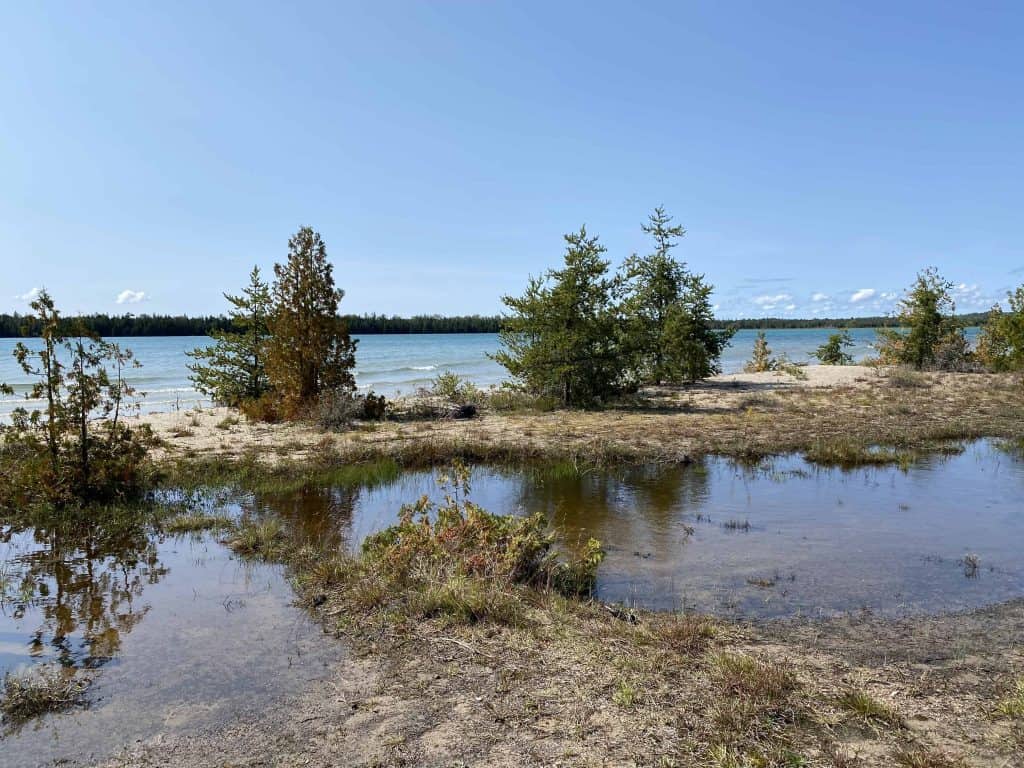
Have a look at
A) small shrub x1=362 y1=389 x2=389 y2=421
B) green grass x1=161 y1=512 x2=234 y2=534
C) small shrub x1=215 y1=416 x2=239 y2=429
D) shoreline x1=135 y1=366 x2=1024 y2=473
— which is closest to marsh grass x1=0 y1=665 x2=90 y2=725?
green grass x1=161 y1=512 x2=234 y2=534

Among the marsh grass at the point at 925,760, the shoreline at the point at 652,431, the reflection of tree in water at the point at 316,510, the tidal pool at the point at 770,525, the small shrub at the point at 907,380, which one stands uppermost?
the small shrub at the point at 907,380

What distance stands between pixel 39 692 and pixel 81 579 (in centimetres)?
283

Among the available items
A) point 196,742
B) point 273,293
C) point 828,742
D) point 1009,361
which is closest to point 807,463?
point 828,742

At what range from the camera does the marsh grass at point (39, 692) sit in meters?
4.52

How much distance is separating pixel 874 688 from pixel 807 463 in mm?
9964

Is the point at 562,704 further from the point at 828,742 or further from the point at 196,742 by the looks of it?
the point at 196,742

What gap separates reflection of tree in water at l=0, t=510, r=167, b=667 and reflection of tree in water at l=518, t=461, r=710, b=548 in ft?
16.0

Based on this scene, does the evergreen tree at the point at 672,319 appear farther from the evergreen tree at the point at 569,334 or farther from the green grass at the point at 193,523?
the green grass at the point at 193,523

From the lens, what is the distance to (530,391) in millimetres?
22453

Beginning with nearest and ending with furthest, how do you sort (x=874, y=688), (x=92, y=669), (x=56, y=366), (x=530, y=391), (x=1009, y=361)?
(x=874, y=688)
(x=92, y=669)
(x=56, y=366)
(x=530, y=391)
(x=1009, y=361)

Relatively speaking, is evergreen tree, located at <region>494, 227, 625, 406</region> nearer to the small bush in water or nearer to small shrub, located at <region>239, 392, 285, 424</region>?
small shrub, located at <region>239, 392, 285, 424</region>

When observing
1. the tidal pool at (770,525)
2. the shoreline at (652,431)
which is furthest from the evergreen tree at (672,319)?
the tidal pool at (770,525)

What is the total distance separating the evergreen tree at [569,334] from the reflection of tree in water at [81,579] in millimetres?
13587

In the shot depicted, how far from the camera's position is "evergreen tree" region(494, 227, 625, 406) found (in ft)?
70.0
